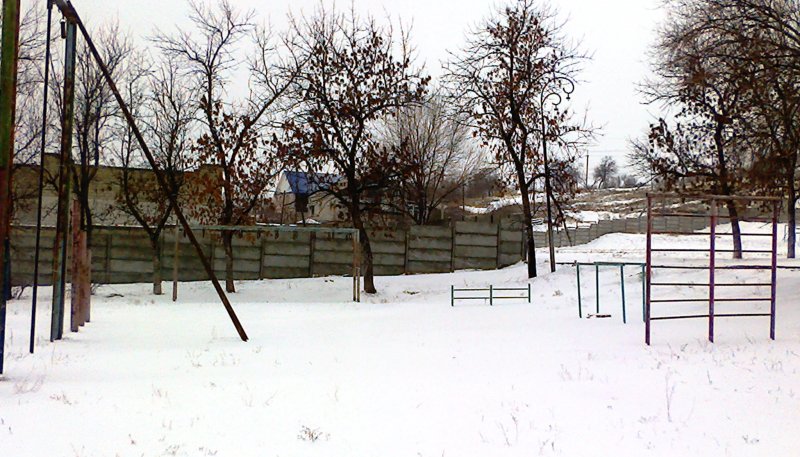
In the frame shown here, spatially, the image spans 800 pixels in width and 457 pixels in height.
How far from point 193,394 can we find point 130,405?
2.03 ft

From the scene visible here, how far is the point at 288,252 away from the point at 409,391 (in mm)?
19513

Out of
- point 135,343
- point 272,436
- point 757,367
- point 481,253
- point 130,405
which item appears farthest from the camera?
point 481,253

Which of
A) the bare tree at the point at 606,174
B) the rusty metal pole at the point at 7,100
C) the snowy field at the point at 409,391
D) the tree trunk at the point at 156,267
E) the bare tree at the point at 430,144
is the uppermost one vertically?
the bare tree at the point at 606,174

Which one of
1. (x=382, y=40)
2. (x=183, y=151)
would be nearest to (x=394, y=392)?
(x=382, y=40)

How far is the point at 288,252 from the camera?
24.9 m

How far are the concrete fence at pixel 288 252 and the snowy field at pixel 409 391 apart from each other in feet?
44.0

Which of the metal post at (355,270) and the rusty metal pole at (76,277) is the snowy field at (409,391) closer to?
the rusty metal pole at (76,277)

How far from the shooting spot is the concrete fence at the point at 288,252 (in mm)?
24297

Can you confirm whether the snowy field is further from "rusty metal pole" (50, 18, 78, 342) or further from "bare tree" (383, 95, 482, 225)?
"bare tree" (383, 95, 482, 225)

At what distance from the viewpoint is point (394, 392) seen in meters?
5.90

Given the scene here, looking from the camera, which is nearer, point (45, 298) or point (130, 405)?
point (130, 405)

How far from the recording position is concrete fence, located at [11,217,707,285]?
24297 mm

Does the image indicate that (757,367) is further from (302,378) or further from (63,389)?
(63,389)

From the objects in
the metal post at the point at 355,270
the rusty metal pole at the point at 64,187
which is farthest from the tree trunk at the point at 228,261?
the rusty metal pole at the point at 64,187
